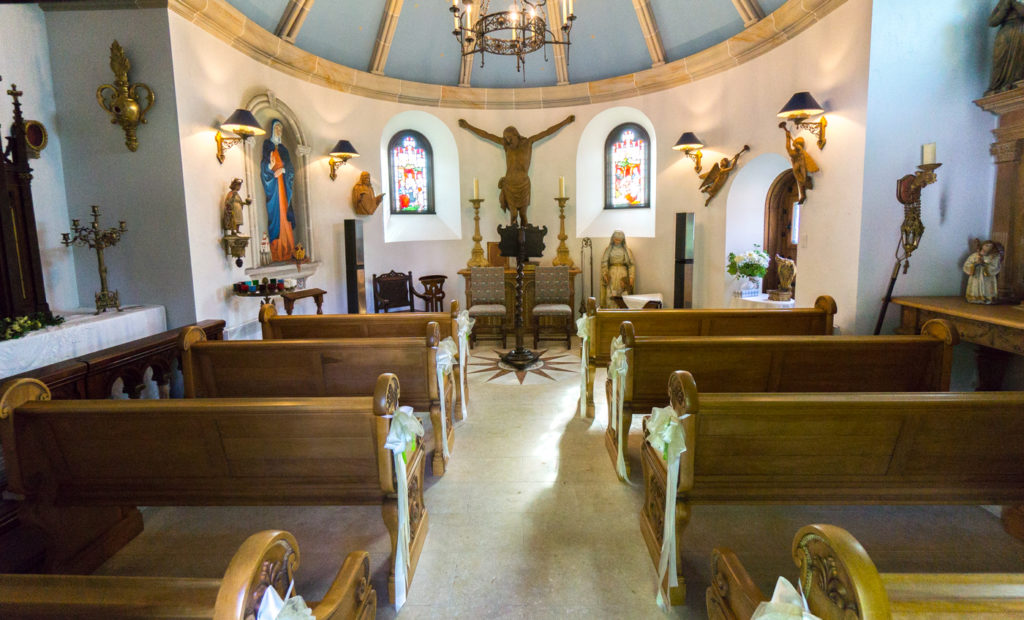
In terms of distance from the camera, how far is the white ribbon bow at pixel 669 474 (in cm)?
198

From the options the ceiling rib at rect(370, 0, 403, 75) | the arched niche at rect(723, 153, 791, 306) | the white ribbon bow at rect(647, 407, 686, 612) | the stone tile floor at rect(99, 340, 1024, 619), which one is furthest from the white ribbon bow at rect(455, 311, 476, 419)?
the ceiling rib at rect(370, 0, 403, 75)

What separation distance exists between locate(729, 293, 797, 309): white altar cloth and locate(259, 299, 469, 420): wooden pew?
3.36 m

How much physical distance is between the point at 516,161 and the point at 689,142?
2.55m

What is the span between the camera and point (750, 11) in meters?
5.43

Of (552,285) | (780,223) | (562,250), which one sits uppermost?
(780,223)

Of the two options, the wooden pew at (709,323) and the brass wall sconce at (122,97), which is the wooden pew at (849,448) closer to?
the wooden pew at (709,323)

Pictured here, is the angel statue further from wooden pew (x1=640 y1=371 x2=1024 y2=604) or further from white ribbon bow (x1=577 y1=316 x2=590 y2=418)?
wooden pew (x1=640 y1=371 x2=1024 y2=604)

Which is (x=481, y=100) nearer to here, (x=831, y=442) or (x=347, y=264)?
(x=347, y=264)

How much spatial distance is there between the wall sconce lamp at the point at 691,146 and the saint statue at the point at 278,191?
4549 mm

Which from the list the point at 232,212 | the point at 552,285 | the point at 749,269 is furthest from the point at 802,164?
the point at 232,212

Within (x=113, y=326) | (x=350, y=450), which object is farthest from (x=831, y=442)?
(x=113, y=326)

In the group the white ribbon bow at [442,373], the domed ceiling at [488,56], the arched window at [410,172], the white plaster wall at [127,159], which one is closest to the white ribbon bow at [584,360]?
the white ribbon bow at [442,373]

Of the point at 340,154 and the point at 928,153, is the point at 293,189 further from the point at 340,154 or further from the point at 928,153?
the point at 928,153

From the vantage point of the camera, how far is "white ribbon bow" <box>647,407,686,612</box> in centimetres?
198
